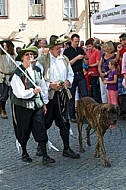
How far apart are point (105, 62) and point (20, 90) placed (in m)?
Answer: 3.89

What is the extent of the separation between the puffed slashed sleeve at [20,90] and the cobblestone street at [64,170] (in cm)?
102

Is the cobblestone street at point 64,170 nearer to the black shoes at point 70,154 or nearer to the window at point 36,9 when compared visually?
the black shoes at point 70,154

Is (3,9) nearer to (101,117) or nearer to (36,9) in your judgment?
(36,9)

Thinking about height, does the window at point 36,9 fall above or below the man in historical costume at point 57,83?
above

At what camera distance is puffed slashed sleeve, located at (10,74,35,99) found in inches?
238

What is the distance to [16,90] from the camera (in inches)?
240

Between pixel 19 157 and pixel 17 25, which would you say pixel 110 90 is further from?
pixel 17 25

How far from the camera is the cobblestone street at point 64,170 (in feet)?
17.7

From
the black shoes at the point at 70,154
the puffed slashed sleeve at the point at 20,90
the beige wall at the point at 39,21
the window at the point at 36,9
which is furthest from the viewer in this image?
the window at the point at 36,9

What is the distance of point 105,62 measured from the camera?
31.5ft

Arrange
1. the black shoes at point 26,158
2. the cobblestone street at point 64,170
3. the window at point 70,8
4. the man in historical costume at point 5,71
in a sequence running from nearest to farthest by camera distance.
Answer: the cobblestone street at point 64,170
the black shoes at point 26,158
the man in historical costume at point 5,71
the window at point 70,8

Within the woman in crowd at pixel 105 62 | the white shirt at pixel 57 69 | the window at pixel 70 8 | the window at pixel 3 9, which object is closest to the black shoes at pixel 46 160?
the white shirt at pixel 57 69

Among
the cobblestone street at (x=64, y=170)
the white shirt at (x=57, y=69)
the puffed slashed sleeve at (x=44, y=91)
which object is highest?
the white shirt at (x=57, y=69)

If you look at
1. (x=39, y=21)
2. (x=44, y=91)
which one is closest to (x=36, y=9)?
(x=39, y=21)
